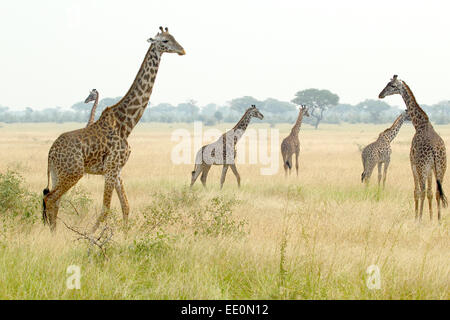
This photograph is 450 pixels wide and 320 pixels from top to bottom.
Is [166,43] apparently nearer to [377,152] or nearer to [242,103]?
[377,152]

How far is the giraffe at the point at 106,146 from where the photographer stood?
643cm

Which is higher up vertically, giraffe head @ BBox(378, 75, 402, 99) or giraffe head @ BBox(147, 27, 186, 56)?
giraffe head @ BBox(147, 27, 186, 56)

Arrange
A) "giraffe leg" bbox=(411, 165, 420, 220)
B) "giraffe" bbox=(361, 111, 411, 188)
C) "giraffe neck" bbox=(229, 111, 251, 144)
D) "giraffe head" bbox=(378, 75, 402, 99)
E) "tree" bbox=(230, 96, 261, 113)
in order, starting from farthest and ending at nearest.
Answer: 1. "tree" bbox=(230, 96, 261, 113)
2. "giraffe" bbox=(361, 111, 411, 188)
3. "giraffe neck" bbox=(229, 111, 251, 144)
4. "giraffe head" bbox=(378, 75, 402, 99)
5. "giraffe leg" bbox=(411, 165, 420, 220)

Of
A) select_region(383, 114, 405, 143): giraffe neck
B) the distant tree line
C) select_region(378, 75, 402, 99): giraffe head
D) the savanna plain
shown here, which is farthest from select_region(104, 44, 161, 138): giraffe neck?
the distant tree line

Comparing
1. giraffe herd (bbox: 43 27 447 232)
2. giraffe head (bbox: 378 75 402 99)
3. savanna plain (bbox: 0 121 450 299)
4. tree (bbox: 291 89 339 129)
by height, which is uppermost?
tree (bbox: 291 89 339 129)

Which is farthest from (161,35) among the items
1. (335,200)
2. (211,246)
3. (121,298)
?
(335,200)

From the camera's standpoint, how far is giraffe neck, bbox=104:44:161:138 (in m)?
6.90

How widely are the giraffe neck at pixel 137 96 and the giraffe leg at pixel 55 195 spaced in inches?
38.2

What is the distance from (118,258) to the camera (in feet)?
17.3

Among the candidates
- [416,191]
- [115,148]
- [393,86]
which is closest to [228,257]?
[115,148]

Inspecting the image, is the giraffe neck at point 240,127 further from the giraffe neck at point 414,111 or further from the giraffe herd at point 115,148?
the giraffe herd at point 115,148

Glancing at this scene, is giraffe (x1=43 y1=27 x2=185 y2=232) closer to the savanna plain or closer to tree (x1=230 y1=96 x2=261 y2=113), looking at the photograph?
the savanna plain
